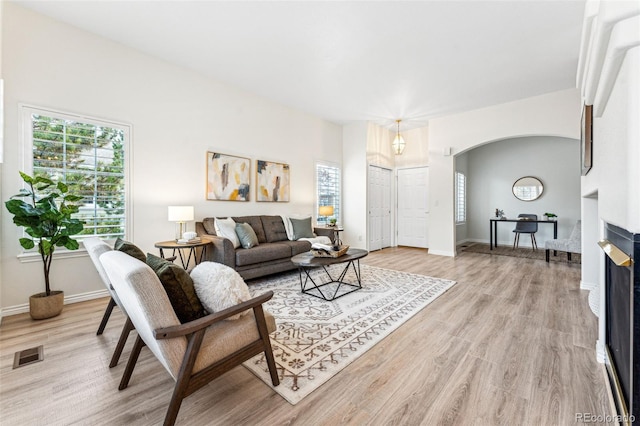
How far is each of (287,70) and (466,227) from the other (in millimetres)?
6644

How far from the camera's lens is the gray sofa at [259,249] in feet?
11.6

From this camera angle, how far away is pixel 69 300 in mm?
3057

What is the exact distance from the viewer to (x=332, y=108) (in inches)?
217

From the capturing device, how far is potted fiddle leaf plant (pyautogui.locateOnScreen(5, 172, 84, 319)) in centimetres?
252

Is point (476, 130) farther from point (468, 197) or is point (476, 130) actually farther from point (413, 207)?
point (468, 197)

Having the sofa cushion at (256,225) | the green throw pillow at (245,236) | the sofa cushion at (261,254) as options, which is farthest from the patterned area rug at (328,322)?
the sofa cushion at (256,225)

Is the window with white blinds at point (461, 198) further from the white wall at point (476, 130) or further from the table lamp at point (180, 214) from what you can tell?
the table lamp at point (180, 214)

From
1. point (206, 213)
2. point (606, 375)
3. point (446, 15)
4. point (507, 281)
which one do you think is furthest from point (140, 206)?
point (507, 281)

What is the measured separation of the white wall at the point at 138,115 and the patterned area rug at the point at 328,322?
71.1 inches

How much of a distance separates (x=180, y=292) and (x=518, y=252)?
7074 mm

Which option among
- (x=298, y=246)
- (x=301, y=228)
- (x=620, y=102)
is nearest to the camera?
(x=620, y=102)

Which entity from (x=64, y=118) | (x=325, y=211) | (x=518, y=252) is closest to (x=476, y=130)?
(x=518, y=252)

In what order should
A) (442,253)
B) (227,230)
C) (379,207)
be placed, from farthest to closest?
(379,207) < (442,253) < (227,230)

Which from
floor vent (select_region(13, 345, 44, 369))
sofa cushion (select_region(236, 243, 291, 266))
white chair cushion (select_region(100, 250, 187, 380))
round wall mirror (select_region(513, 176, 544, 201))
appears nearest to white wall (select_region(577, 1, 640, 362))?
white chair cushion (select_region(100, 250, 187, 380))
